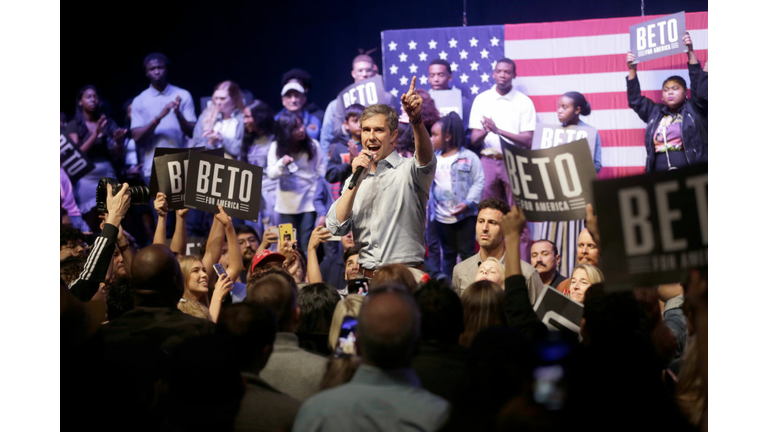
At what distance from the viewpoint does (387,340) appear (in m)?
2.06

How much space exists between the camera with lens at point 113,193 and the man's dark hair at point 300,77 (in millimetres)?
4128

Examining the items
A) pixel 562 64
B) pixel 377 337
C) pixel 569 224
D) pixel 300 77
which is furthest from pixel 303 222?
pixel 377 337

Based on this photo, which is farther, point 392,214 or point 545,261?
point 545,261

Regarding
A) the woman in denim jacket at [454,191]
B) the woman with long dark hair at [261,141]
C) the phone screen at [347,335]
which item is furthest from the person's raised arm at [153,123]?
the phone screen at [347,335]

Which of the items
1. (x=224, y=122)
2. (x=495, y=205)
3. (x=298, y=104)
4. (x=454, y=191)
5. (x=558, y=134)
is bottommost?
(x=495, y=205)

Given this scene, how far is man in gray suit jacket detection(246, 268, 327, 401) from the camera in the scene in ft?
8.53

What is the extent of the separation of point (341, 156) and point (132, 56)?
3.67 metres

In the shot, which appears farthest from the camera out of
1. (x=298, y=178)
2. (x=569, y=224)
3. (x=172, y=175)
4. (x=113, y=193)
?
(x=298, y=178)

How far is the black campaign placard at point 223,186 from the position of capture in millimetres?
4848

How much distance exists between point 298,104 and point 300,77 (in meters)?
0.34

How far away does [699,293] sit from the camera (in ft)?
7.61

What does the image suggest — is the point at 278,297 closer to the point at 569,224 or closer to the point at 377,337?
the point at 377,337

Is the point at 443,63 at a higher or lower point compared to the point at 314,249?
higher

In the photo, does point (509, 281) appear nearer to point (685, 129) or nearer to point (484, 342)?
point (484, 342)
